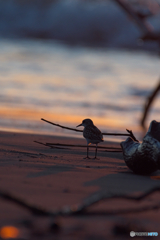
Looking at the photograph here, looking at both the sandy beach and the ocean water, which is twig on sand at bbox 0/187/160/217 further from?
the ocean water

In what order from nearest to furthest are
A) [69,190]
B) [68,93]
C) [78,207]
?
[78,207]
[69,190]
[68,93]

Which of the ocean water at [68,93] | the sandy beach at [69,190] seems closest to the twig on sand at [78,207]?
the sandy beach at [69,190]

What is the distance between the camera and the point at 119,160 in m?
5.04

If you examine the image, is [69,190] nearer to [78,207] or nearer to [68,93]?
[78,207]

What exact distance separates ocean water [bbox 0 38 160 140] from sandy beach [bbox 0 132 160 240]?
3086 mm

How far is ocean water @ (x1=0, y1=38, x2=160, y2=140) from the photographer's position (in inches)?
365

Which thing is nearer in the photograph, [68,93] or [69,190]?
[69,190]

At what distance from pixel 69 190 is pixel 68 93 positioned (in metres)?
10.2

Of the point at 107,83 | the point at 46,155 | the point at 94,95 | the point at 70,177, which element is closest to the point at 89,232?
the point at 70,177

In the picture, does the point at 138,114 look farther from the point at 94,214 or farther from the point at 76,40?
the point at 76,40

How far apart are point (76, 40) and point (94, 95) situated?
1965 cm

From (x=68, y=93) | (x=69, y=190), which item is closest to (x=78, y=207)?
(x=69, y=190)

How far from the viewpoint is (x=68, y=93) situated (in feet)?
43.4

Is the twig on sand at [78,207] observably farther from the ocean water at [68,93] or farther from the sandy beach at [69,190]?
the ocean water at [68,93]
